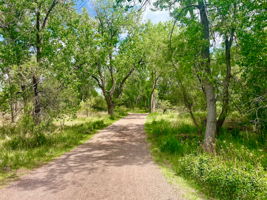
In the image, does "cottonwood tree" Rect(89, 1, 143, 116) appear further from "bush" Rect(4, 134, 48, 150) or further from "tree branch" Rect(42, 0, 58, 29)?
"bush" Rect(4, 134, 48, 150)

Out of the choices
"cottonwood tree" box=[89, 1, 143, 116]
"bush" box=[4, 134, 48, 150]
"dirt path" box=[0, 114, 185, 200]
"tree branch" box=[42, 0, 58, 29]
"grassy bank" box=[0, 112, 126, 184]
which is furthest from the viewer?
"cottonwood tree" box=[89, 1, 143, 116]

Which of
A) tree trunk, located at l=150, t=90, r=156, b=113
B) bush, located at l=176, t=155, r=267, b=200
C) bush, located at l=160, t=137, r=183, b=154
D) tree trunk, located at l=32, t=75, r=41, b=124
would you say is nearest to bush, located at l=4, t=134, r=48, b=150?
tree trunk, located at l=32, t=75, r=41, b=124

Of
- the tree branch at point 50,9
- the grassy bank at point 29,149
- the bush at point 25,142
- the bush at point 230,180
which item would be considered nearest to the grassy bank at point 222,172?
the bush at point 230,180

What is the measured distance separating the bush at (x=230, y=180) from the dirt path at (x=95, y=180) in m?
0.84

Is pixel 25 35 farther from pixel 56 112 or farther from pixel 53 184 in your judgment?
pixel 53 184

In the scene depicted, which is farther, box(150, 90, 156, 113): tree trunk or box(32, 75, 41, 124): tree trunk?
box(150, 90, 156, 113): tree trunk

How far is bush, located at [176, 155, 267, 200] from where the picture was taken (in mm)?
3113

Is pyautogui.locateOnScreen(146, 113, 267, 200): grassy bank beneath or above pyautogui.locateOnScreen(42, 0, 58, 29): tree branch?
beneath

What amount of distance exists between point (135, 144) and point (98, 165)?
3150 millimetres

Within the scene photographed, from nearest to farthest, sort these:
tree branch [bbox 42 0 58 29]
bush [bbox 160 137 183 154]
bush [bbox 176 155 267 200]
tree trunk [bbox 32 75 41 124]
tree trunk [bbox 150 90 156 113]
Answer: bush [bbox 176 155 267 200] < bush [bbox 160 137 183 154] < tree trunk [bbox 32 75 41 124] < tree branch [bbox 42 0 58 29] < tree trunk [bbox 150 90 156 113]

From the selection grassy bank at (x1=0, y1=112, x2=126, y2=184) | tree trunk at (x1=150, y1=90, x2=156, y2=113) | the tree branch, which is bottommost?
grassy bank at (x1=0, y1=112, x2=126, y2=184)

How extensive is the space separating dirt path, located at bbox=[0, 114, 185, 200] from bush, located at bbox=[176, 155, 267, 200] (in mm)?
Answer: 844

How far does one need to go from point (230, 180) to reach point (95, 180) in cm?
327

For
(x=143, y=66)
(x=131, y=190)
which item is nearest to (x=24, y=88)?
(x=131, y=190)
